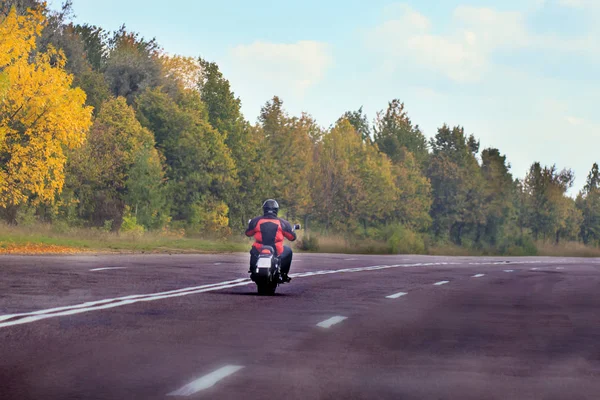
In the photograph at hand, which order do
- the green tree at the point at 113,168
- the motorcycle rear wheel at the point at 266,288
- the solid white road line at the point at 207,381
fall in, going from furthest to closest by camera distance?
the green tree at the point at 113,168 → the motorcycle rear wheel at the point at 266,288 → the solid white road line at the point at 207,381

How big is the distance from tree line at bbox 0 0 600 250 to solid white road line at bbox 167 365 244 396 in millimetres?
32607

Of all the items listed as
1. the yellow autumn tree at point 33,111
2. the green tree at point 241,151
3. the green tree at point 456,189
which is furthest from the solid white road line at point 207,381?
the green tree at point 456,189

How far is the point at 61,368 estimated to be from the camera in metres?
9.50

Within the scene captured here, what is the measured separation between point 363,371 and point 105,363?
2.14 metres

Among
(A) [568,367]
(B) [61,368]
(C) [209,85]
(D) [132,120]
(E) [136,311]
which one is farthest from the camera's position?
(C) [209,85]

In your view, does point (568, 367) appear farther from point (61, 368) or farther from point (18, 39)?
point (18, 39)

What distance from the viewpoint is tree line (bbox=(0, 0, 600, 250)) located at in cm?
4356

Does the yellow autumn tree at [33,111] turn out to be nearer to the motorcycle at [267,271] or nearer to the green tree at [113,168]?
the green tree at [113,168]

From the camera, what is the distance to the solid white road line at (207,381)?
8.36 m

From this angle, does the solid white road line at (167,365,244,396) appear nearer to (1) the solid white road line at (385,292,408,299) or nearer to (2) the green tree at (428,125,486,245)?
(1) the solid white road line at (385,292,408,299)

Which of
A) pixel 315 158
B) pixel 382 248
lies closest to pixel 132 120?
pixel 382 248

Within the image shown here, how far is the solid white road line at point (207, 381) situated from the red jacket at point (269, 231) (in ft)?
30.7

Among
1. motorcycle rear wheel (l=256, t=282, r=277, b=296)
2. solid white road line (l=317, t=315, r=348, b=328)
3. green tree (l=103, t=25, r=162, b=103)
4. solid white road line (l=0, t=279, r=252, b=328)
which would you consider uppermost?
green tree (l=103, t=25, r=162, b=103)

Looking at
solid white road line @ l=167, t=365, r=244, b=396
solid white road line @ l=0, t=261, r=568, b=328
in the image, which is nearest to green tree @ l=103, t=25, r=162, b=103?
solid white road line @ l=0, t=261, r=568, b=328
